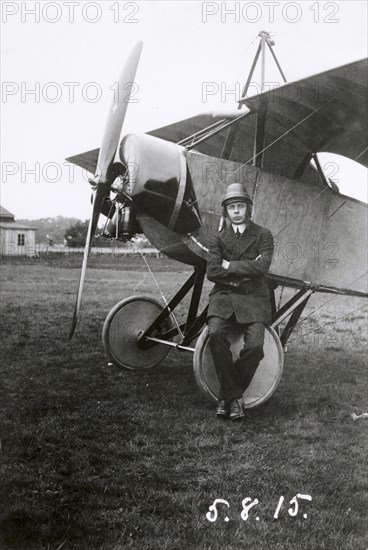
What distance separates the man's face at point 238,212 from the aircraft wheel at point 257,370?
1065 millimetres

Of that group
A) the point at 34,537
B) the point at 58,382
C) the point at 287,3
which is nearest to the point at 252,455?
the point at 34,537

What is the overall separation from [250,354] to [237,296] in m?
0.55

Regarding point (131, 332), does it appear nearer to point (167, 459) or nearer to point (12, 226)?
point (167, 459)

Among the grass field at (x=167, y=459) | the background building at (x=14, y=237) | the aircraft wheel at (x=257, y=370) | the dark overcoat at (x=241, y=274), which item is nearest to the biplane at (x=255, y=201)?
the aircraft wheel at (x=257, y=370)

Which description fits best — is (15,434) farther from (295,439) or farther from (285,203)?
(285,203)

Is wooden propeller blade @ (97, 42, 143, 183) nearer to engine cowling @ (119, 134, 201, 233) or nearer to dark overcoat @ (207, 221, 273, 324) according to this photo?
engine cowling @ (119, 134, 201, 233)

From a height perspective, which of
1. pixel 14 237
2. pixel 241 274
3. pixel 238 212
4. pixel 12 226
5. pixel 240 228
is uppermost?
pixel 238 212

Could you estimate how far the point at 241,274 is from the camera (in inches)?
195

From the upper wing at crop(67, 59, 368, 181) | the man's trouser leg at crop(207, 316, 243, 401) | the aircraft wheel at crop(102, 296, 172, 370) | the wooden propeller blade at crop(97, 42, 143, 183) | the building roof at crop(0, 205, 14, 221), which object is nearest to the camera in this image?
the man's trouser leg at crop(207, 316, 243, 401)

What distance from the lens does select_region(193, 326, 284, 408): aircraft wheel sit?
16.2 ft

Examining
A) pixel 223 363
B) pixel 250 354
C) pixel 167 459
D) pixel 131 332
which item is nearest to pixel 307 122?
pixel 250 354

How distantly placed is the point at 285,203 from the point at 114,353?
2.77m

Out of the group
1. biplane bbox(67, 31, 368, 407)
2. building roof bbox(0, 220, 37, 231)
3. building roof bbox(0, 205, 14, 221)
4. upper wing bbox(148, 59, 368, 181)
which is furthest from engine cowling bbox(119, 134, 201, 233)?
building roof bbox(0, 220, 37, 231)

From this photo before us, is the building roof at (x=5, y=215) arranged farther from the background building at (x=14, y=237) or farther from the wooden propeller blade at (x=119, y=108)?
the wooden propeller blade at (x=119, y=108)
